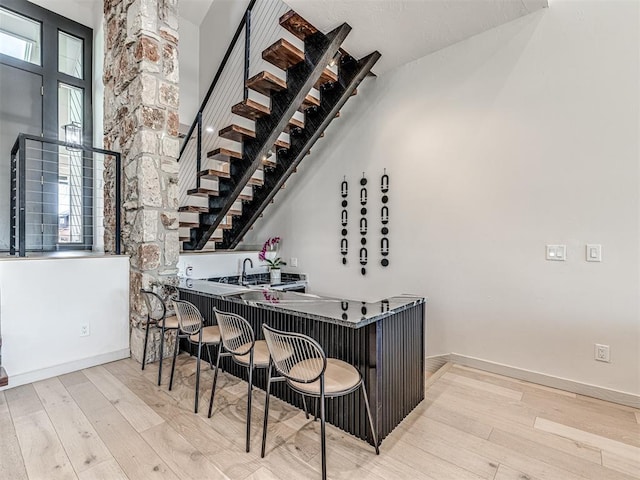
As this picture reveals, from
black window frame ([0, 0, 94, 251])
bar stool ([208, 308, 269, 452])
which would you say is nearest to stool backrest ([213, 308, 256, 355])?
bar stool ([208, 308, 269, 452])

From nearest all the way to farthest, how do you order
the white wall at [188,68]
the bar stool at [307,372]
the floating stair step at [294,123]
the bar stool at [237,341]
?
the bar stool at [307,372]
the bar stool at [237,341]
the floating stair step at [294,123]
the white wall at [188,68]

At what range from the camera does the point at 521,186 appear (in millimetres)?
2695

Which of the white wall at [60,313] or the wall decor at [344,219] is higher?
the wall decor at [344,219]

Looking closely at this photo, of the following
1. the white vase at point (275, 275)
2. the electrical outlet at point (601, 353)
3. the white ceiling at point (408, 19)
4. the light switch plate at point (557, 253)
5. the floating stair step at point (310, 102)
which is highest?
the white ceiling at point (408, 19)

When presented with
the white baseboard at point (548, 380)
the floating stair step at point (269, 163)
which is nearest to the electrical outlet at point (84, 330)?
the floating stair step at point (269, 163)

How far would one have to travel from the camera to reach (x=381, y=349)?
6.15 ft

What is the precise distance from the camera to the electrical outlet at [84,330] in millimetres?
2965

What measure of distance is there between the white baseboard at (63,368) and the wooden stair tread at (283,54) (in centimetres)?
311

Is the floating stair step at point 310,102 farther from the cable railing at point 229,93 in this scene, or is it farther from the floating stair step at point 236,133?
the cable railing at point 229,93

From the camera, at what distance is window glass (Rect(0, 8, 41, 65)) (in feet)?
13.6

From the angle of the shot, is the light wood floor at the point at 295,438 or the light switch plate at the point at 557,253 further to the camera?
the light switch plate at the point at 557,253

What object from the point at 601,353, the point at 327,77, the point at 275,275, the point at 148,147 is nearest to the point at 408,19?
the point at 327,77

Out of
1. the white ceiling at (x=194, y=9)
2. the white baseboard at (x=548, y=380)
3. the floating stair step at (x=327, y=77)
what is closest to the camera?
the white baseboard at (x=548, y=380)

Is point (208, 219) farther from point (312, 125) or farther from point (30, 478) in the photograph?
point (30, 478)
